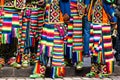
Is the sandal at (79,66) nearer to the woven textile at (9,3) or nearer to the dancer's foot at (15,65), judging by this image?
the dancer's foot at (15,65)

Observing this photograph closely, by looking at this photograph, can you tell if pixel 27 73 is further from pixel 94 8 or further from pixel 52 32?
pixel 94 8

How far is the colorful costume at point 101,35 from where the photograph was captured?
7.89 m

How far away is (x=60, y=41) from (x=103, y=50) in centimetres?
86

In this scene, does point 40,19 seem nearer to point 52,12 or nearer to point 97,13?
point 52,12

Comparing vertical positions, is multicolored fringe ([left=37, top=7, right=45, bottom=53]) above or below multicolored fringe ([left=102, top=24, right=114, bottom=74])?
above

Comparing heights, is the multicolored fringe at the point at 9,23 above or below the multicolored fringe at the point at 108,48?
above

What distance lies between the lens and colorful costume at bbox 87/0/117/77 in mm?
7887

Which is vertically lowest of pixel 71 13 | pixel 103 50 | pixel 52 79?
pixel 52 79

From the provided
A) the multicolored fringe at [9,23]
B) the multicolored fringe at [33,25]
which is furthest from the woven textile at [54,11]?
the multicolored fringe at [9,23]

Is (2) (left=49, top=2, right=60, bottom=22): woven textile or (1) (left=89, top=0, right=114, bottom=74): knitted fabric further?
(1) (left=89, top=0, right=114, bottom=74): knitted fabric

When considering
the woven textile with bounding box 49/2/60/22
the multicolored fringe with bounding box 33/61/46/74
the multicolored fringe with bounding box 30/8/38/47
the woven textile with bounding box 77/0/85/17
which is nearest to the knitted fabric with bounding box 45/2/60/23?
the woven textile with bounding box 49/2/60/22

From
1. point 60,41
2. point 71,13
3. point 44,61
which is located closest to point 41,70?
point 44,61

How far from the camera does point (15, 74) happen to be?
25.9 feet

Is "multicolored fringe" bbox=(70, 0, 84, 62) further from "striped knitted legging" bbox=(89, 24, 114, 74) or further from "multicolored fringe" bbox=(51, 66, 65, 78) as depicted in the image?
"multicolored fringe" bbox=(51, 66, 65, 78)
